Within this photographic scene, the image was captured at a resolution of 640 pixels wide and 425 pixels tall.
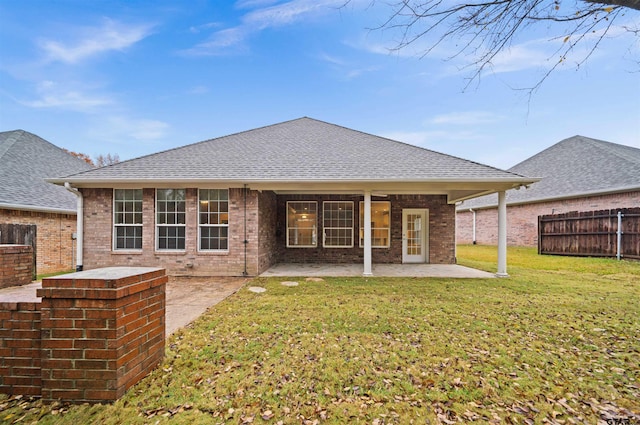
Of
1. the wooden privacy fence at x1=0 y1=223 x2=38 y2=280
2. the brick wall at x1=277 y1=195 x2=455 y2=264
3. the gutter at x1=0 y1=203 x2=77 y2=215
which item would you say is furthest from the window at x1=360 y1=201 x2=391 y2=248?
the gutter at x1=0 y1=203 x2=77 y2=215

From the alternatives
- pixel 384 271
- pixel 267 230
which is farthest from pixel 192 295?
pixel 384 271

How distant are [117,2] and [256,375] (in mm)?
11446

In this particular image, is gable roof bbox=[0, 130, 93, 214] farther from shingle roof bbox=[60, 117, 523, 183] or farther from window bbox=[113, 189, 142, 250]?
shingle roof bbox=[60, 117, 523, 183]

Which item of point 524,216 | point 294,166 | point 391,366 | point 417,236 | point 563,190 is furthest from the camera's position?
point 524,216

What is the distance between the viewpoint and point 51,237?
11.1 metres

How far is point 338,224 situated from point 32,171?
1458cm

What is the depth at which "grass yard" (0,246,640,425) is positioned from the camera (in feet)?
7.23

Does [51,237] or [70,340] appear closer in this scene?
[70,340]

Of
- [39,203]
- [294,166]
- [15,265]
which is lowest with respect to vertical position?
[15,265]

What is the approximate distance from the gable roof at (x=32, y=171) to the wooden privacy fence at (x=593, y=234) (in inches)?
851

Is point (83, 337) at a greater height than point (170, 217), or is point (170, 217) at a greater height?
point (170, 217)

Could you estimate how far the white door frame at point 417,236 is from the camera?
1105 centimetres

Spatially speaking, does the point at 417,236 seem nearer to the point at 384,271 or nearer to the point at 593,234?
the point at 384,271

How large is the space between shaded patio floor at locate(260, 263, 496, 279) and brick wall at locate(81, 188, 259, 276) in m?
1.15
